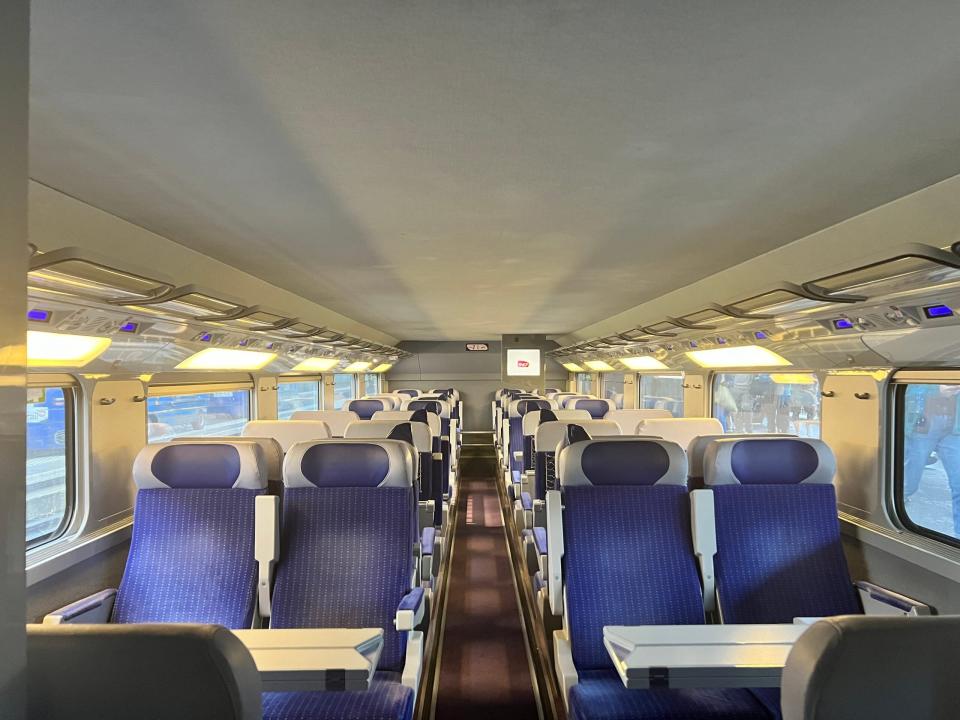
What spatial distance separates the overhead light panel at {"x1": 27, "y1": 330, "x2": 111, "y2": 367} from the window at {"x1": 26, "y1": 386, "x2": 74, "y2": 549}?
45 cm

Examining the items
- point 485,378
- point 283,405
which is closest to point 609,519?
point 283,405

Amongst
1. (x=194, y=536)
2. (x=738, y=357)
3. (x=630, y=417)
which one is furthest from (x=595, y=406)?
(x=194, y=536)

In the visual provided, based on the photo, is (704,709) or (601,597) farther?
(601,597)

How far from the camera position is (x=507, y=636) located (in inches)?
209

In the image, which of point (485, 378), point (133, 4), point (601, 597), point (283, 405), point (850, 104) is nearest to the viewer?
point (133, 4)

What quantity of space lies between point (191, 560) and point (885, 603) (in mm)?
3920

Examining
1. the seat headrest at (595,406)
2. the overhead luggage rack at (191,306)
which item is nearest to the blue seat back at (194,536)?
the overhead luggage rack at (191,306)

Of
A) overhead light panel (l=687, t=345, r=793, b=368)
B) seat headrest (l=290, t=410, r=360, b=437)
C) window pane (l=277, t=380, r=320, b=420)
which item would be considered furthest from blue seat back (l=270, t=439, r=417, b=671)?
window pane (l=277, t=380, r=320, b=420)

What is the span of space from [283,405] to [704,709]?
9274mm

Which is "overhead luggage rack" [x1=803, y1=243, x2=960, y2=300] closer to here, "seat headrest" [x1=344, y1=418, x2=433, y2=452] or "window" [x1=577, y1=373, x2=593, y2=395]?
"seat headrest" [x1=344, y1=418, x2=433, y2=452]

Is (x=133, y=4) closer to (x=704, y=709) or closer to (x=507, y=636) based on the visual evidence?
(x=704, y=709)

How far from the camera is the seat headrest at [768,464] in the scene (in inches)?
142

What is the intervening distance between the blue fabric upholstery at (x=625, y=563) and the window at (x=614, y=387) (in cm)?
1011

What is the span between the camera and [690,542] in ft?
11.3
